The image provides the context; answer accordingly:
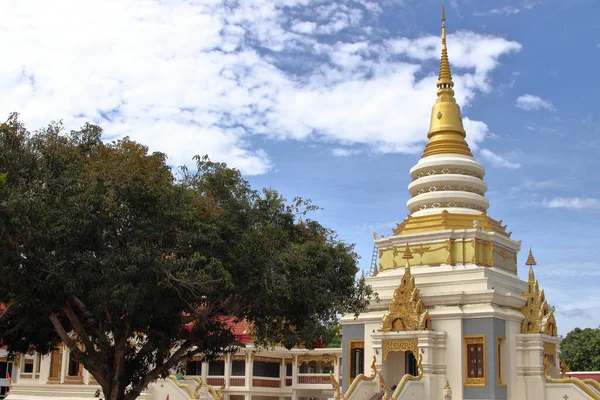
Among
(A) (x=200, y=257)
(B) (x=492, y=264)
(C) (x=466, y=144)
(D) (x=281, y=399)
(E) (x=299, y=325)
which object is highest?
(C) (x=466, y=144)

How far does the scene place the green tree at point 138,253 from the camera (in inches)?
664

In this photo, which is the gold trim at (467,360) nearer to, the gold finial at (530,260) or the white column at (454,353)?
the white column at (454,353)

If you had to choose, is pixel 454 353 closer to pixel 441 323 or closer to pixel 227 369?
pixel 441 323

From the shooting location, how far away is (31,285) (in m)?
17.8

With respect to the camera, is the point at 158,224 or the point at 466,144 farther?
the point at 466,144

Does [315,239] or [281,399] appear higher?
[315,239]

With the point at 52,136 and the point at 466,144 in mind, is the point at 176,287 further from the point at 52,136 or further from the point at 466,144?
the point at 466,144

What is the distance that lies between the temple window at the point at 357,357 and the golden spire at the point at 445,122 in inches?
379

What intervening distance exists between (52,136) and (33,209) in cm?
262

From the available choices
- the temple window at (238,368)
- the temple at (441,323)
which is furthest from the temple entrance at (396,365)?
the temple window at (238,368)

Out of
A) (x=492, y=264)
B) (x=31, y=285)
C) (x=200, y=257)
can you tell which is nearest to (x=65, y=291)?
(x=31, y=285)

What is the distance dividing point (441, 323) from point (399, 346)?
1.88 m

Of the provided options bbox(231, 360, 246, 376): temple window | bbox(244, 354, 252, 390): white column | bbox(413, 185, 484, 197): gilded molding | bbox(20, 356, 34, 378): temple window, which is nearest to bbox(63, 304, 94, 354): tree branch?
bbox(244, 354, 252, 390): white column

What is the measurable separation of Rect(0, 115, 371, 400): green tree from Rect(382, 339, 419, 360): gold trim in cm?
930
